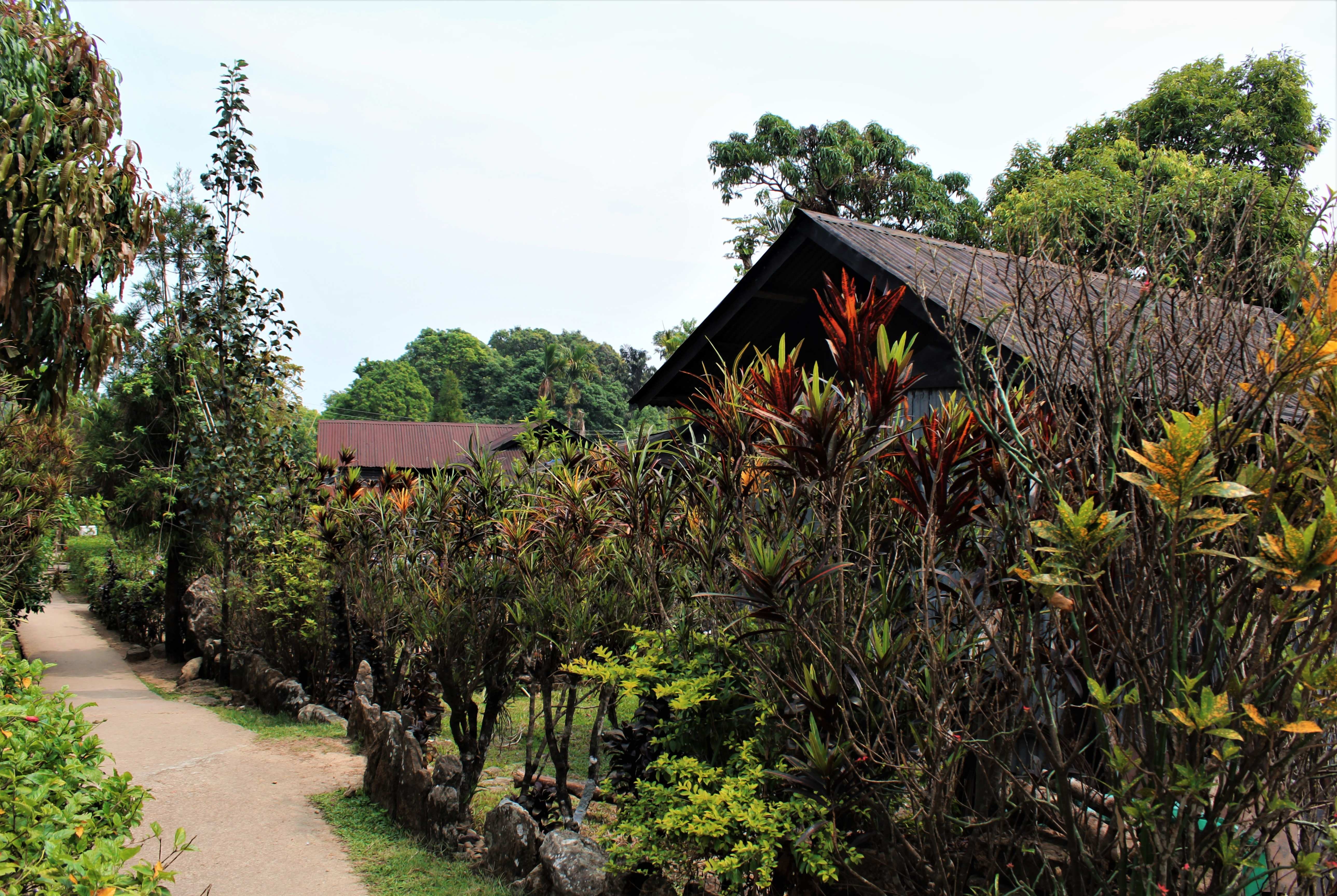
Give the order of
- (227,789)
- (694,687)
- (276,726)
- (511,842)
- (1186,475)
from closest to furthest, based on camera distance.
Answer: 1. (1186,475)
2. (694,687)
3. (511,842)
4. (227,789)
5. (276,726)

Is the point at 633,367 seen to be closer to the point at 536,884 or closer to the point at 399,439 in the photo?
the point at 399,439

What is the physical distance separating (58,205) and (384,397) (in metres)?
62.5

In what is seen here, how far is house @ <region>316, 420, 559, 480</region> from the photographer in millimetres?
37000

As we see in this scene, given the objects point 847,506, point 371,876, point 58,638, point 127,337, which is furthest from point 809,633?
point 58,638

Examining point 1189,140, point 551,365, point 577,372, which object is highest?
point 1189,140

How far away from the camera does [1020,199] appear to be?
647 inches

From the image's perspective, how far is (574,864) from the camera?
4.40 meters

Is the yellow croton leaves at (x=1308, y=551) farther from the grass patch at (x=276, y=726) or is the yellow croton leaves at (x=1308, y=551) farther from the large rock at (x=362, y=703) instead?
the grass patch at (x=276, y=726)

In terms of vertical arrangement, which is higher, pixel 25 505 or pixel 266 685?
pixel 25 505

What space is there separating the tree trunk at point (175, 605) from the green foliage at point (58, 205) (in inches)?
308

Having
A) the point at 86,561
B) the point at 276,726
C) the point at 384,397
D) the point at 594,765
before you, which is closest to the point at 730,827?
the point at 594,765

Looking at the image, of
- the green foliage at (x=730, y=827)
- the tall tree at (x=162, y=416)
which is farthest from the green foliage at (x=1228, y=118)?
the green foliage at (x=730, y=827)

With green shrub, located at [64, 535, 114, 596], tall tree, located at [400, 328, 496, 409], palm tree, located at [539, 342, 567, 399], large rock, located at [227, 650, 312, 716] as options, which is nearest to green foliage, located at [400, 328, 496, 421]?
tall tree, located at [400, 328, 496, 409]

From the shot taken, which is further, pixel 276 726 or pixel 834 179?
pixel 834 179
